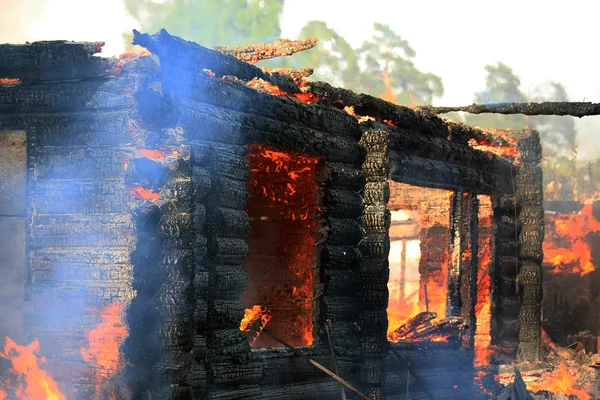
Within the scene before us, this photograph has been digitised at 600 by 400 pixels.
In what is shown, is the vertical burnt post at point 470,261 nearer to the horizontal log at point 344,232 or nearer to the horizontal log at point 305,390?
the horizontal log at point 344,232

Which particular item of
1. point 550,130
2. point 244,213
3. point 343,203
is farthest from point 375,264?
point 550,130

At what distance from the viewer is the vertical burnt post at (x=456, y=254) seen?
666 inches

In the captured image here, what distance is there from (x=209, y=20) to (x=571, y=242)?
27058 mm

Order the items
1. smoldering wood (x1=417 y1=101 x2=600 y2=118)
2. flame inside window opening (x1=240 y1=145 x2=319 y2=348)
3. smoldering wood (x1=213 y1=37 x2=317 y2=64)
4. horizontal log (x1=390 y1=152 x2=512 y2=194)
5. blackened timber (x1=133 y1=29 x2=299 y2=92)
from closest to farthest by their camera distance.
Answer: blackened timber (x1=133 y1=29 x2=299 y2=92) < smoldering wood (x1=417 y1=101 x2=600 y2=118) < flame inside window opening (x1=240 y1=145 x2=319 y2=348) < smoldering wood (x1=213 y1=37 x2=317 y2=64) < horizontal log (x1=390 y1=152 x2=512 y2=194)

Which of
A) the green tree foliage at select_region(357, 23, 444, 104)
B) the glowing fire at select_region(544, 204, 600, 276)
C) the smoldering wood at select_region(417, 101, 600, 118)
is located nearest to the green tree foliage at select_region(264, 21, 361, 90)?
the green tree foliage at select_region(357, 23, 444, 104)

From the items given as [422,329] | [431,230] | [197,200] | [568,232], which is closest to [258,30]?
[568,232]

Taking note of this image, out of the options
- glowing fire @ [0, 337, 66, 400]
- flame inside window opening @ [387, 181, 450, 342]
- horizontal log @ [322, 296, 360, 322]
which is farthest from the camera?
flame inside window opening @ [387, 181, 450, 342]

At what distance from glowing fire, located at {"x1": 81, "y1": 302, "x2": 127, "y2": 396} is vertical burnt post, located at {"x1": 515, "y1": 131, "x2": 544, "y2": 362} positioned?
8685 millimetres

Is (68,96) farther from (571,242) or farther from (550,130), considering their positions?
(550,130)

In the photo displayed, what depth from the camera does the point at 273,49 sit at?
49.2 feet

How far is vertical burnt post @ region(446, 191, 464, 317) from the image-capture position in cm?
1692

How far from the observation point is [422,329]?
632 inches

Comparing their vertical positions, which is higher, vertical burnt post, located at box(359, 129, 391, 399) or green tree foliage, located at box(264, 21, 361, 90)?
green tree foliage, located at box(264, 21, 361, 90)

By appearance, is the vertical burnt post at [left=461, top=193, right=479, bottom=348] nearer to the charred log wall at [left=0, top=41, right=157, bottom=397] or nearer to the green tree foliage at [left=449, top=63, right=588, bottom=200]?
the charred log wall at [left=0, top=41, right=157, bottom=397]
